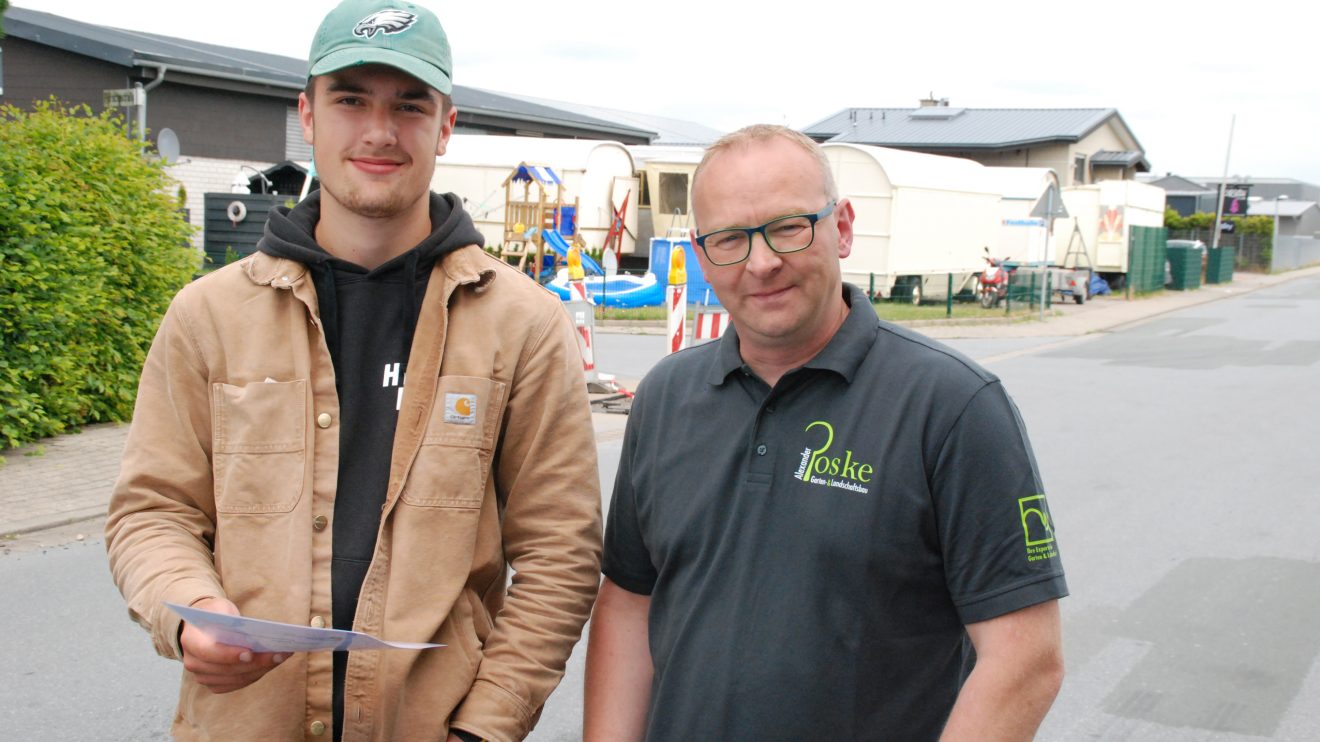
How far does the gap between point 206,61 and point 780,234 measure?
30.0 metres

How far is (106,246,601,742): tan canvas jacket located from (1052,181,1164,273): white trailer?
119 ft

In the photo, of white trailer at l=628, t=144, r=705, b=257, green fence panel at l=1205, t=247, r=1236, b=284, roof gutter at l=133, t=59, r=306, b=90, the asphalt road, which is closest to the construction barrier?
the asphalt road

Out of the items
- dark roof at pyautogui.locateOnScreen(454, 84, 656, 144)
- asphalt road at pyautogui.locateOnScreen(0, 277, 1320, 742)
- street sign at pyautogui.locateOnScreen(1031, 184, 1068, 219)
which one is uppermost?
dark roof at pyautogui.locateOnScreen(454, 84, 656, 144)

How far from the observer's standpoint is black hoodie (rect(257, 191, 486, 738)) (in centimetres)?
223

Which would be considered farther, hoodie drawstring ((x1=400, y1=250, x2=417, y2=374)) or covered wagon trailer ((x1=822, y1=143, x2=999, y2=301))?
covered wagon trailer ((x1=822, y1=143, x2=999, y2=301))

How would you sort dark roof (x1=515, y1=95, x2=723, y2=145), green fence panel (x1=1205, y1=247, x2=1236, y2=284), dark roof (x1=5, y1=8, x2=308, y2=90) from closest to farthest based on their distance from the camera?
dark roof (x1=5, y1=8, x2=308, y2=90) → green fence panel (x1=1205, y1=247, x2=1236, y2=284) → dark roof (x1=515, y1=95, x2=723, y2=145)

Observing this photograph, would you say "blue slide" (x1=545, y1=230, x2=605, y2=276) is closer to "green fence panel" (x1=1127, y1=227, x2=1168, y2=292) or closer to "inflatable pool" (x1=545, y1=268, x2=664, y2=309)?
"inflatable pool" (x1=545, y1=268, x2=664, y2=309)

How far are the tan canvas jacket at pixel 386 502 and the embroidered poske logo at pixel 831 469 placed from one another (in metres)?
0.48

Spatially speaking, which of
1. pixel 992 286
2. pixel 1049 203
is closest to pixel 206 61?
pixel 992 286

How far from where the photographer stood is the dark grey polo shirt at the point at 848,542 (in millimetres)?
2043

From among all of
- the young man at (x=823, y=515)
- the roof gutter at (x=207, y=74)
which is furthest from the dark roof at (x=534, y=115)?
the young man at (x=823, y=515)

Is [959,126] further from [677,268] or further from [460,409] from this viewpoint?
[460,409]

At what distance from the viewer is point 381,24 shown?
2.27m

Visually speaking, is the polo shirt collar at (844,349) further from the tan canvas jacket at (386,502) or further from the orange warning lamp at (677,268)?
the orange warning lamp at (677,268)
